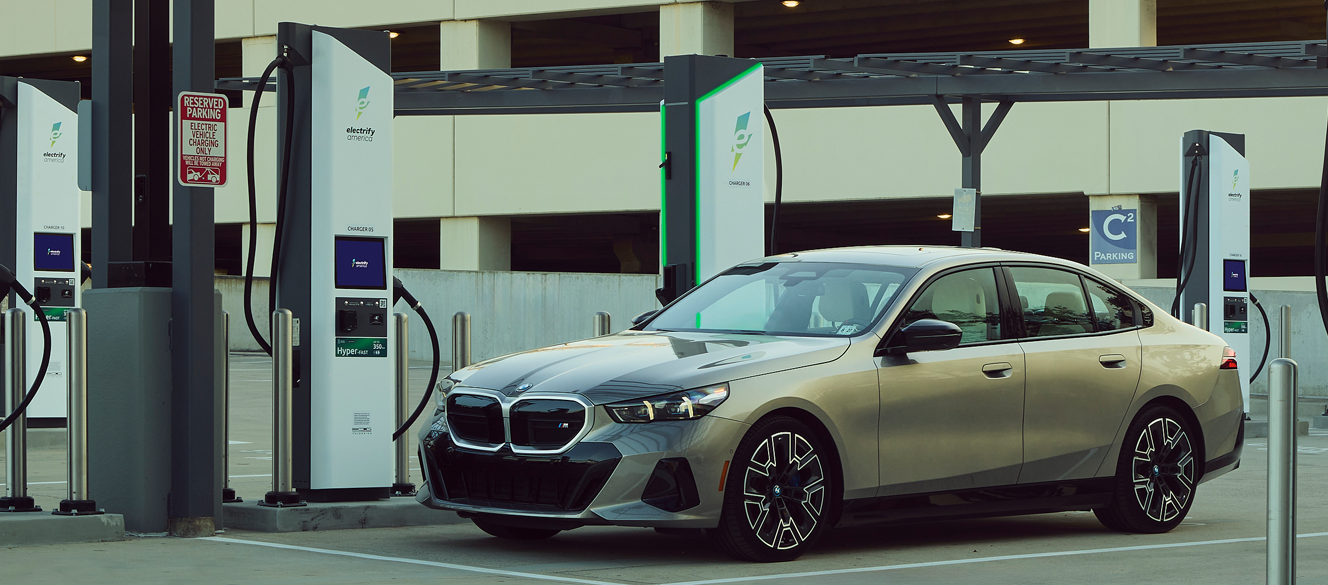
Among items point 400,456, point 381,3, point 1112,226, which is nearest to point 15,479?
point 400,456

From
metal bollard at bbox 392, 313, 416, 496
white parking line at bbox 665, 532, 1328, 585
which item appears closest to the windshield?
white parking line at bbox 665, 532, 1328, 585

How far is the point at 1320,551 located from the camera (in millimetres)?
8641

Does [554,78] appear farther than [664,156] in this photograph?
Yes

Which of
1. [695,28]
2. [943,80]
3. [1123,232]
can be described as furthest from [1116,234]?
[943,80]

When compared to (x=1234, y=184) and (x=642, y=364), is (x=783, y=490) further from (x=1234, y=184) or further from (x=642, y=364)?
(x=1234, y=184)

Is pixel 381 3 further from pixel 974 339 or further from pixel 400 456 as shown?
pixel 974 339

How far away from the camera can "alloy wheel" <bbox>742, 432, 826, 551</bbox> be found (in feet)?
25.7

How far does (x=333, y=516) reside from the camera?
9.33 m

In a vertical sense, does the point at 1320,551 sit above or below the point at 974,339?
below

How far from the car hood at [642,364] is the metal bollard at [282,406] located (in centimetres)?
122

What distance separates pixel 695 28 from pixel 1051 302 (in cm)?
2009

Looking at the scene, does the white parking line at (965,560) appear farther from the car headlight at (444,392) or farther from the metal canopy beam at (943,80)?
the metal canopy beam at (943,80)

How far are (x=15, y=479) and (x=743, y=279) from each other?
3.91m

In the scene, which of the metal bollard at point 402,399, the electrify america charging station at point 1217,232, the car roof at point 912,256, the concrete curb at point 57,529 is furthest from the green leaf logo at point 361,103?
the electrify america charging station at point 1217,232
